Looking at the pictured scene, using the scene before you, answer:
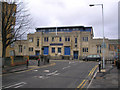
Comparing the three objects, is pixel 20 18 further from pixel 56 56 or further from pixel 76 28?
pixel 76 28

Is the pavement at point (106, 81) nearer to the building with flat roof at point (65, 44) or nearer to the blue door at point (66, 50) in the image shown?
the building with flat roof at point (65, 44)

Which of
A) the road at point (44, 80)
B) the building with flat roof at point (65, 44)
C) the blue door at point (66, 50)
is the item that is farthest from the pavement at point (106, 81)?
the blue door at point (66, 50)

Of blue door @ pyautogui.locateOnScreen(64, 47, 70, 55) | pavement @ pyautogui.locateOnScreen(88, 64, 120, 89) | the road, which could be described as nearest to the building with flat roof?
blue door @ pyautogui.locateOnScreen(64, 47, 70, 55)

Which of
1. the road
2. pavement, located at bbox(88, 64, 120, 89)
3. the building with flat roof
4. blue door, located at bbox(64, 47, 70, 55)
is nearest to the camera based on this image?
pavement, located at bbox(88, 64, 120, 89)

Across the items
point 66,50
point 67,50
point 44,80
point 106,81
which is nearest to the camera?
point 106,81

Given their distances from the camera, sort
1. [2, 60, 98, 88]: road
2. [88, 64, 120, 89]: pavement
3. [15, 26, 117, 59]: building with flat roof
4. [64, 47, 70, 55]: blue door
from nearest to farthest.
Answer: [88, 64, 120, 89]: pavement < [2, 60, 98, 88]: road < [15, 26, 117, 59]: building with flat roof < [64, 47, 70, 55]: blue door

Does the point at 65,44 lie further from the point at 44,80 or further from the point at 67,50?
the point at 44,80

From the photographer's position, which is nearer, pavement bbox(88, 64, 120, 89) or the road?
pavement bbox(88, 64, 120, 89)

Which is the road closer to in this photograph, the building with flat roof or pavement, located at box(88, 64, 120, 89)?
pavement, located at box(88, 64, 120, 89)

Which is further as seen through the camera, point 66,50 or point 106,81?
point 66,50

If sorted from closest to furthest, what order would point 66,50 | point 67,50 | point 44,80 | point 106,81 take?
point 106,81
point 44,80
point 67,50
point 66,50

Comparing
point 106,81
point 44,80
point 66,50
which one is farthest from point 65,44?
point 106,81

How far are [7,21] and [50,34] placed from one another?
31946 millimetres

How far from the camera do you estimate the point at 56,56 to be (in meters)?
47.3
